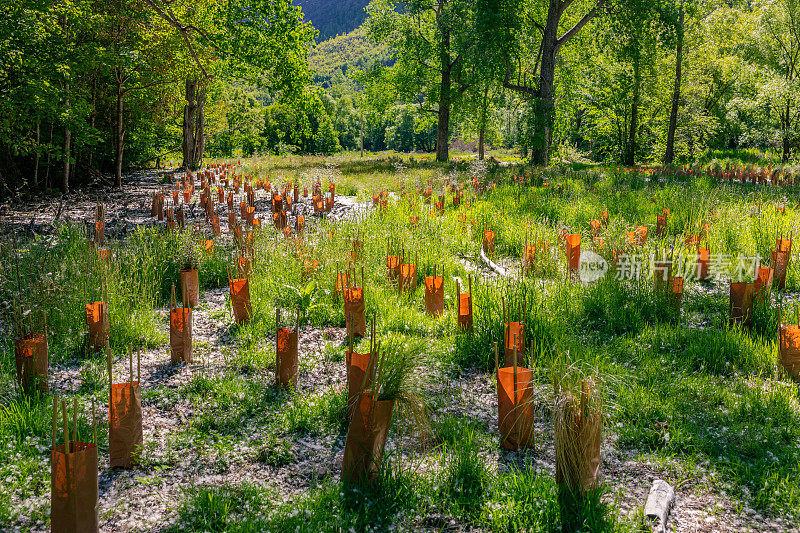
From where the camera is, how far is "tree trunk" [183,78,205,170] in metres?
16.3

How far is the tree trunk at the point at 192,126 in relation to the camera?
16.3 meters

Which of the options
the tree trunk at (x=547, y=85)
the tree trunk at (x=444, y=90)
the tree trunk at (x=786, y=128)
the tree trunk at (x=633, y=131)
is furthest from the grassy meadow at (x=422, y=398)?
the tree trunk at (x=786, y=128)

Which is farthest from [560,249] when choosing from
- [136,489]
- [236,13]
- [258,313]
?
[236,13]

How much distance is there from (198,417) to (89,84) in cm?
1079

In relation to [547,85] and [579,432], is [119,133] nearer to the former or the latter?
[579,432]

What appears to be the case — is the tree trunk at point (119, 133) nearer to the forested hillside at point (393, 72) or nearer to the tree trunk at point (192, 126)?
the forested hillside at point (393, 72)

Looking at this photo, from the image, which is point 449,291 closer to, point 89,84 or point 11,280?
point 11,280

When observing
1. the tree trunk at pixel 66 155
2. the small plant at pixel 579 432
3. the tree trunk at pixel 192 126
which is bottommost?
the small plant at pixel 579 432

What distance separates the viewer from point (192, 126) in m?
16.9

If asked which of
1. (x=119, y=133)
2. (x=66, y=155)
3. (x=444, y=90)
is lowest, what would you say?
(x=66, y=155)

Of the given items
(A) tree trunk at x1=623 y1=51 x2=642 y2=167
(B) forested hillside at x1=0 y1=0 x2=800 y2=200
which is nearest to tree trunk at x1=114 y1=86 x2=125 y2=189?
(B) forested hillside at x1=0 y1=0 x2=800 y2=200

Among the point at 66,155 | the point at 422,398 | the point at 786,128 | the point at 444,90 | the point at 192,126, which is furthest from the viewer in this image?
the point at 444,90

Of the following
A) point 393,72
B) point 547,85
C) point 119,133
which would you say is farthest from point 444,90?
point 119,133

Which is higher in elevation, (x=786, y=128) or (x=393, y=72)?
(x=393, y=72)
